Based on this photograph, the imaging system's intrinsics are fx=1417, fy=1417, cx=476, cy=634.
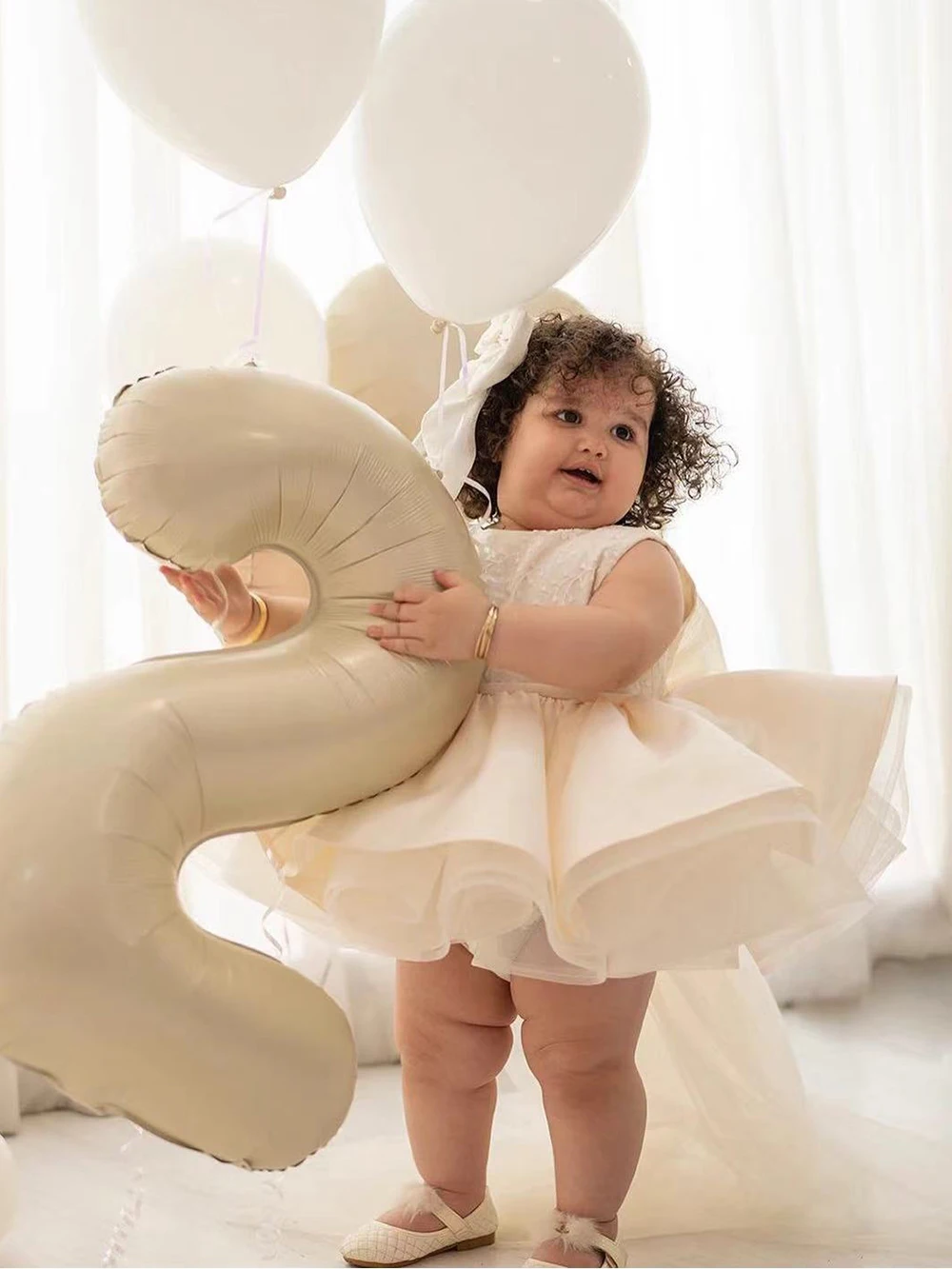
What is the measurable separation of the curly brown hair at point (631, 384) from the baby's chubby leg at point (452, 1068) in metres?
0.47

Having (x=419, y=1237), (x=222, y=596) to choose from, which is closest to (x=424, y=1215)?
(x=419, y=1237)

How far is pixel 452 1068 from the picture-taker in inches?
52.5

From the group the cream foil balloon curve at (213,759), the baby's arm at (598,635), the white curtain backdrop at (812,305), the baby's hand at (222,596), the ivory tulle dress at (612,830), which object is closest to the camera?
the cream foil balloon curve at (213,759)

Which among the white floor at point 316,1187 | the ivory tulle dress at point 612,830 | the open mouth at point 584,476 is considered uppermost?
the open mouth at point 584,476

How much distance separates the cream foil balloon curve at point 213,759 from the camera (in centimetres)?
96

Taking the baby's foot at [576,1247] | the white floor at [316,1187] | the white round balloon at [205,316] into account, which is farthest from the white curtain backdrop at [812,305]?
the baby's foot at [576,1247]

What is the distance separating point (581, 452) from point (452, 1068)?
0.59 meters

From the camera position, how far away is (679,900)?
110 centimetres

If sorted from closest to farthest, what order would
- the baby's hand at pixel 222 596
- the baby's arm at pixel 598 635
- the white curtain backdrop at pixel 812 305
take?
1. the baby's arm at pixel 598 635
2. the baby's hand at pixel 222 596
3. the white curtain backdrop at pixel 812 305

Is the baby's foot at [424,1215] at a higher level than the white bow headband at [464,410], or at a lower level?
lower

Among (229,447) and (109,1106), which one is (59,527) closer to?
(229,447)

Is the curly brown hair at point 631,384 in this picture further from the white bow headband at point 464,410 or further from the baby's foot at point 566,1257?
the baby's foot at point 566,1257

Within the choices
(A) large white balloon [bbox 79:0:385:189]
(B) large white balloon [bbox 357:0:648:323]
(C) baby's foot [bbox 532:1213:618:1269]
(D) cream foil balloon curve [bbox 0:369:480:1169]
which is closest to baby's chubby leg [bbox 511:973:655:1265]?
(C) baby's foot [bbox 532:1213:618:1269]

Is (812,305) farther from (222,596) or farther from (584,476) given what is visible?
(222,596)
